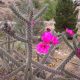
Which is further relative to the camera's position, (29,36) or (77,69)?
(77,69)

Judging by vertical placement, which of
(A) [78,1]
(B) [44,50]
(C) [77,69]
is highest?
(A) [78,1]

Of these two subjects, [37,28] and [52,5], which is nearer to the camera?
[37,28]

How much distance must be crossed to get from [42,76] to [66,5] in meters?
5.57

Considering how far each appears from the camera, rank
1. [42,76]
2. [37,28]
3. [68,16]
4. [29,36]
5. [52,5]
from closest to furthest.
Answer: [29,36]
[42,76]
[37,28]
[68,16]
[52,5]

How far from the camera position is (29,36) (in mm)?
3006

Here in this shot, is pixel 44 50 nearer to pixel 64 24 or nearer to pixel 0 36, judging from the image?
pixel 0 36

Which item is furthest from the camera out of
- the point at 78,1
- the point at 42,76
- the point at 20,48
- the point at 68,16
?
the point at 68,16

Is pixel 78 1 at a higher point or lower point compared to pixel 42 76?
higher

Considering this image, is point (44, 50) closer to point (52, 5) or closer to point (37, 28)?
point (37, 28)

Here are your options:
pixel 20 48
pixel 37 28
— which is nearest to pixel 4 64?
pixel 20 48

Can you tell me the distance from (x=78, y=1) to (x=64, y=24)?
17.2 ft

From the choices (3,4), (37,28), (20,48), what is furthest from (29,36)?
(3,4)

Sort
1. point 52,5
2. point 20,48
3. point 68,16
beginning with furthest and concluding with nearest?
1. point 52,5
2. point 68,16
3. point 20,48

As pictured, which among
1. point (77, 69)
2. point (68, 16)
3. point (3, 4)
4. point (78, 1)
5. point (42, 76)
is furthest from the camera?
point (3, 4)
